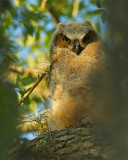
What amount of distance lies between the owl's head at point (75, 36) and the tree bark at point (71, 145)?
1.56 m

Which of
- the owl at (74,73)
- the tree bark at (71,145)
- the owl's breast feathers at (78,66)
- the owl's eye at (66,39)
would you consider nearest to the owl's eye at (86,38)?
the owl at (74,73)

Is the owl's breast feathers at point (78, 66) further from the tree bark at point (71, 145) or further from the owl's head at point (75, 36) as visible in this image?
the tree bark at point (71, 145)

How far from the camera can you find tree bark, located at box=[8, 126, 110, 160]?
104 inches

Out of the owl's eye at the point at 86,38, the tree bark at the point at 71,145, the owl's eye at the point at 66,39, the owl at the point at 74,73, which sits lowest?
the tree bark at the point at 71,145

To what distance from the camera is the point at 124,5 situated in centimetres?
131

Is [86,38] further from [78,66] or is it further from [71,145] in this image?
[71,145]

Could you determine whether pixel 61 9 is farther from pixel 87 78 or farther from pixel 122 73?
pixel 122 73

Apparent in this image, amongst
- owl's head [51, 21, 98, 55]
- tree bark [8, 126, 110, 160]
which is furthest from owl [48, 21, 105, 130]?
tree bark [8, 126, 110, 160]

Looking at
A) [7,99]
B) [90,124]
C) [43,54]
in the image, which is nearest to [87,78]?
[90,124]

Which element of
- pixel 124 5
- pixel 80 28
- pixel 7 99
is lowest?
pixel 7 99

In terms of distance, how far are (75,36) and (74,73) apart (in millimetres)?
706

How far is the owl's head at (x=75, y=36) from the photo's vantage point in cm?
423

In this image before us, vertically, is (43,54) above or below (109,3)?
above

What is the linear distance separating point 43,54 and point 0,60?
24.5ft
